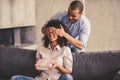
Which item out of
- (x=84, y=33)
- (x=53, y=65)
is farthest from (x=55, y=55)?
(x=84, y=33)

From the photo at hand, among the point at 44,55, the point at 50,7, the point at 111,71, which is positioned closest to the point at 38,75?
the point at 44,55

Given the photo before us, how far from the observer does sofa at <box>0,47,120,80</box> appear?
2938mm

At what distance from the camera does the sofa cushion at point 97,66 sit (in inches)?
115

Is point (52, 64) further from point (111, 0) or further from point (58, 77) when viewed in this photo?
point (111, 0)

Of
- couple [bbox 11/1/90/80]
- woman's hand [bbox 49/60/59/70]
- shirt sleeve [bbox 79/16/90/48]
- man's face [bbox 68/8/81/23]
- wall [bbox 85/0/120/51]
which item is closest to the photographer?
woman's hand [bbox 49/60/59/70]

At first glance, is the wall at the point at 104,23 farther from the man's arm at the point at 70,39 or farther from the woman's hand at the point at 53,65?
the woman's hand at the point at 53,65

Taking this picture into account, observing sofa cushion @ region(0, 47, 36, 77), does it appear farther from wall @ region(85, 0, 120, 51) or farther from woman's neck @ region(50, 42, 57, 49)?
wall @ region(85, 0, 120, 51)

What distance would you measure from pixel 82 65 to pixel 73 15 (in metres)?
0.46

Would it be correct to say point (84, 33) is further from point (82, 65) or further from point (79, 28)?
point (82, 65)

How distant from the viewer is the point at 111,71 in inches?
115

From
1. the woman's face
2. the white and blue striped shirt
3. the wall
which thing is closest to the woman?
the woman's face

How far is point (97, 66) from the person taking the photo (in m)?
2.95

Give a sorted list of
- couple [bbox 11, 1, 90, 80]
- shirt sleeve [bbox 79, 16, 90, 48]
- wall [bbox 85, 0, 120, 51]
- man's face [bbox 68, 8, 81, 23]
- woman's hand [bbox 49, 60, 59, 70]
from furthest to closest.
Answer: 1. wall [bbox 85, 0, 120, 51]
2. shirt sleeve [bbox 79, 16, 90, 48]
3. man's face [bbox 68, 8, 81, 23]
4. couple [bbox 11, 1, 90, 80]
5. woman's hand [bbox 49, 60, 59, 70]

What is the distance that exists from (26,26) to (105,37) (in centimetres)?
163
